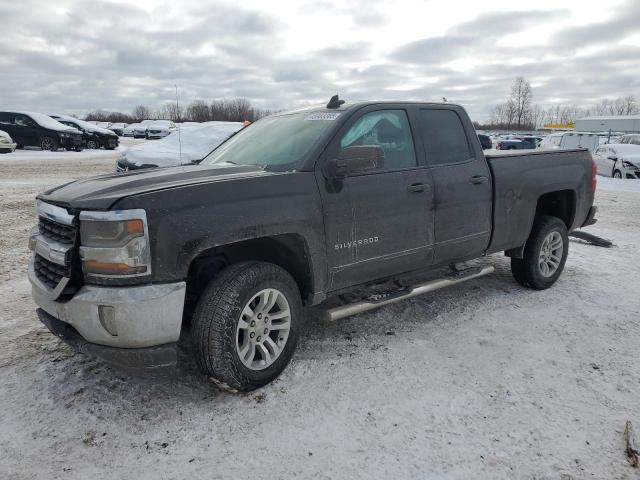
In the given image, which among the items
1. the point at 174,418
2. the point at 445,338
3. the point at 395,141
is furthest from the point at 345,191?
the point at 174,418

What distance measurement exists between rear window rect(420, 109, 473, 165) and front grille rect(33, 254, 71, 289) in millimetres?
2810

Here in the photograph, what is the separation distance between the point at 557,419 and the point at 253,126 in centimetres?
342

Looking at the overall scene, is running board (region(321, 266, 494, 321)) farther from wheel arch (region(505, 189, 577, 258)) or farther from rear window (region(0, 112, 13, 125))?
rear window (region(0, 112, 13, 125))

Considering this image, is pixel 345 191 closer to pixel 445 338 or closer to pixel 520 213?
pixel 445 338

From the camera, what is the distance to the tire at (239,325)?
297 cm

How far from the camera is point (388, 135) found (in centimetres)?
403

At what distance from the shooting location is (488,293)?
5.12 metres

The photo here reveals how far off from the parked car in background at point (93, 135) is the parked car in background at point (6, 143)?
16.3ft

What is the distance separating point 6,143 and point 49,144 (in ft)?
8.34

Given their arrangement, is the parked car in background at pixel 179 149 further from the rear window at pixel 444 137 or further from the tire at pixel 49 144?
the tire at pixel 49 144

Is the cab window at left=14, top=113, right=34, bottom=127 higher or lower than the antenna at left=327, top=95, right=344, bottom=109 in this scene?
higher

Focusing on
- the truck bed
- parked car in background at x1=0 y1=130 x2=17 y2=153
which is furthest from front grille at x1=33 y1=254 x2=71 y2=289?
parked car in background at x1=0 y1=130 x2=17 y2=153

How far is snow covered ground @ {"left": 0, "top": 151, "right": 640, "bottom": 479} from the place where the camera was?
254 cm

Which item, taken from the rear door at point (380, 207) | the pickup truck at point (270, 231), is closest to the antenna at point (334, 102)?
the pickup truck at point (270, 231)
